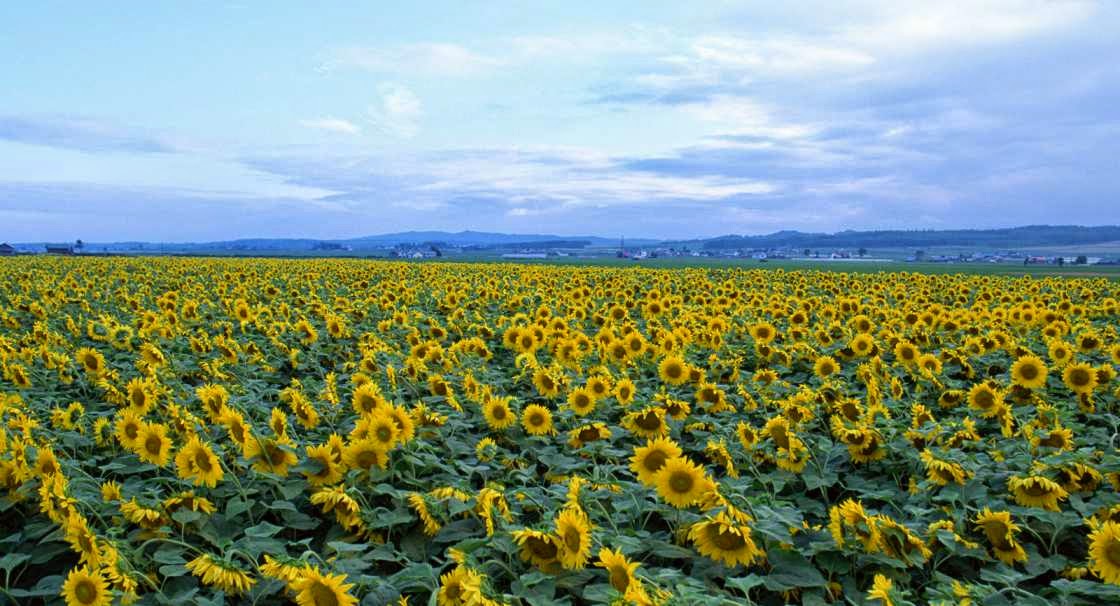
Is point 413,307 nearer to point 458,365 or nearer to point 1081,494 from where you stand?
point 458,365

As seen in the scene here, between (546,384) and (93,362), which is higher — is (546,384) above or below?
below

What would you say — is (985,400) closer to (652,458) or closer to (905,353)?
(905,353)

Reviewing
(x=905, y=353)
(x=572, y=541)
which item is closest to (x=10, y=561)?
(x=572, y=541)

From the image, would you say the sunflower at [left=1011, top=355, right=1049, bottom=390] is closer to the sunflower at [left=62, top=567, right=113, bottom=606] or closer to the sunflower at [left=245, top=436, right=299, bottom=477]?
the sunflower at [left=245, top=436, right=299, bottom=477]

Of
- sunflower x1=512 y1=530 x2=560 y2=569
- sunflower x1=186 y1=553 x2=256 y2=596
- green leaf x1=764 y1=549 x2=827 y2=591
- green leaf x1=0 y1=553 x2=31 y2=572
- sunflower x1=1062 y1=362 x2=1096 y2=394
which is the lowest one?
green leaf x1=764 y1=549 x2=827 y2=591

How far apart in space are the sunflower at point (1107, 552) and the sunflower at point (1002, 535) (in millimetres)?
383

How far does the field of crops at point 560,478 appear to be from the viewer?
3074mm

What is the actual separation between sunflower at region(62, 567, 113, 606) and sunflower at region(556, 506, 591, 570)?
1752 mm

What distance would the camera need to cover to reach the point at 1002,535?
3.60 meters

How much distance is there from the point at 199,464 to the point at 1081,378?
22.7 feet

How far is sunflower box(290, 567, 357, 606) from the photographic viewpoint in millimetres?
2576

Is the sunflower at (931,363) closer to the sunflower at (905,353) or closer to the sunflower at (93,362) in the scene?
the sunflower at (905,353)

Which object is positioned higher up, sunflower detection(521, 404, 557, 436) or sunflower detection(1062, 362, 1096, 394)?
sunflower detection(1062, 362, 1096, 394)

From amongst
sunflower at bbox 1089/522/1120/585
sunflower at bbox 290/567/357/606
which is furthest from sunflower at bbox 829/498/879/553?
sunflower at bbox 290/567/357/606
